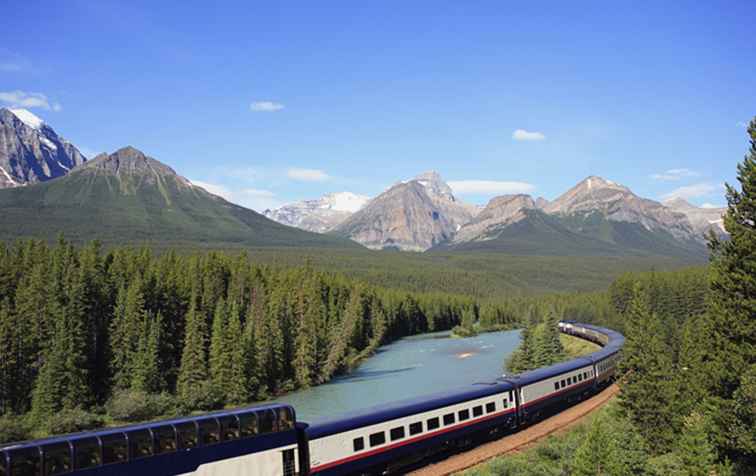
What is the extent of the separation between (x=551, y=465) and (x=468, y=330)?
12272cm

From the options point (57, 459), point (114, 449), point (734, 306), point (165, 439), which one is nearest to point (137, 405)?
point (165, 439)

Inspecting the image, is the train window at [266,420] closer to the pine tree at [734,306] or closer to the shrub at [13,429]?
the pine tree at [734,306]

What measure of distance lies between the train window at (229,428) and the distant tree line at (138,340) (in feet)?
119

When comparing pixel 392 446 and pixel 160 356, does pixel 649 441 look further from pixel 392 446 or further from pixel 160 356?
pixel 160 356

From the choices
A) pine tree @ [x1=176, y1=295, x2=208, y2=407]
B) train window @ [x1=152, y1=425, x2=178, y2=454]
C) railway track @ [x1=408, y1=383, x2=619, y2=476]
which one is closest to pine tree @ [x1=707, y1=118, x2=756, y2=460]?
railway track @ [x1=408, y1=383, x2=619, y2=476]

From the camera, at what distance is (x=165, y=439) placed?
22.3m

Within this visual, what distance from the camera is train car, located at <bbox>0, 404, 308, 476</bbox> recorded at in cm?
1934

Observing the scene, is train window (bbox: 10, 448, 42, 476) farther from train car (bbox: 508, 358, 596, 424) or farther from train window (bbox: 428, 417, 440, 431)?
train car (bbox: 508, 358, 596, 424)

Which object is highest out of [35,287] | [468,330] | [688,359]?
[35,287]

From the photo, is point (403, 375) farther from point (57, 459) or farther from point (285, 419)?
point (57, 459)

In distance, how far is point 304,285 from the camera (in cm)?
9850

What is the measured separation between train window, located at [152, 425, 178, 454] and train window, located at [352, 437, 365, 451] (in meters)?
8.44

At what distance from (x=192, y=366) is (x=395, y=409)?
4343 cm

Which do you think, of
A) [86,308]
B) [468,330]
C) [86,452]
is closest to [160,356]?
[86,308]
